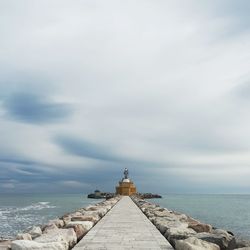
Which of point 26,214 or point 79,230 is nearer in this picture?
point 79,230

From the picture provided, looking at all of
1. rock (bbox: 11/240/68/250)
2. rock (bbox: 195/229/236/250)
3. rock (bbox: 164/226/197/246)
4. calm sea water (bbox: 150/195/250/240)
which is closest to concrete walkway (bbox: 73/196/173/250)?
rock (bbox: 164/226/197/246)

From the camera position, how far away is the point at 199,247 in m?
6.41

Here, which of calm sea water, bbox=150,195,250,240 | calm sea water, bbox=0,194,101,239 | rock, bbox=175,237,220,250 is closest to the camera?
rock, bbox=175,237,220,250

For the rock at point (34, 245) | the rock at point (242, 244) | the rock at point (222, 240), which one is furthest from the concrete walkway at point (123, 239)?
the rock at point (242, 244)

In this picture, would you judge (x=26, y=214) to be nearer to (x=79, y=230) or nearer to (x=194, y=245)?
(x=79, y=230)

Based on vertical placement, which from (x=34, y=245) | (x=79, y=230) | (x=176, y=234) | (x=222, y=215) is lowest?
(x=34, y=245)

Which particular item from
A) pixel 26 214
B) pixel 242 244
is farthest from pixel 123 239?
pixel 26 214

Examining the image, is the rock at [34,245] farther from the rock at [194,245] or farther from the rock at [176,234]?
the rock at [176,234]

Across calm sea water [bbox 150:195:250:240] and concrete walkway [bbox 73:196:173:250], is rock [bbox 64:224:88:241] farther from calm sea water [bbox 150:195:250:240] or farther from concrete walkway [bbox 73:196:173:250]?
calm sea water [bbox 150:195:250:240]

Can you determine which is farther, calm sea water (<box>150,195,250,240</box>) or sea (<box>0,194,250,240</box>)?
Result: calm sea water (<box>150,195,250,240</box>)

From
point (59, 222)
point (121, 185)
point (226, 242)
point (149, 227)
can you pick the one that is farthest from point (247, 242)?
point (121, 185)

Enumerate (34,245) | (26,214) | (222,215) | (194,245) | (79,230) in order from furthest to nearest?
(222,215) → (26,214) → (79,230) → (194,245) → (34,245)

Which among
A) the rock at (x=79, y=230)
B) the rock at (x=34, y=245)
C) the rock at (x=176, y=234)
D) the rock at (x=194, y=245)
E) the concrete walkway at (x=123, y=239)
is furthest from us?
the rock at (x=79, y=230)

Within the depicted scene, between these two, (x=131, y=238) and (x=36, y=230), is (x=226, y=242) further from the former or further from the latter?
(x=36, y=230)
